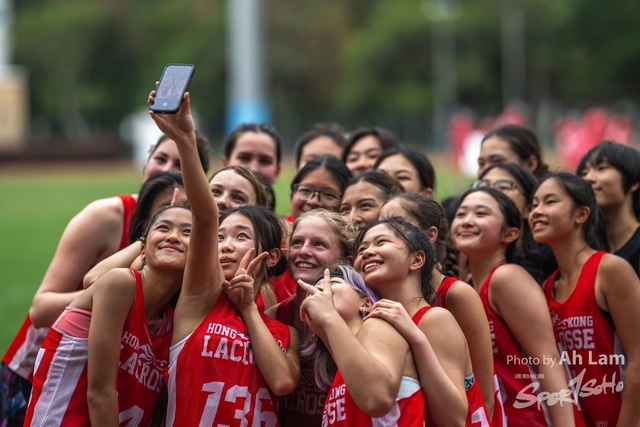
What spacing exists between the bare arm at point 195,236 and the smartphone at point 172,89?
0.11ft

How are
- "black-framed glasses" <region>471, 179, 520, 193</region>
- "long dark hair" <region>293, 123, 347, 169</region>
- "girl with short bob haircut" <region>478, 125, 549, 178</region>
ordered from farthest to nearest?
1. "long dark hair" <region>293, 123, 347, 169</region>
2. "girl with short bob haircut" <region>478, 125, 549, 178</region>
3. "black-framed glasses" <region>471, 179, 520, 193</region>

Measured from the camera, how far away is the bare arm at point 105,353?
310 cm

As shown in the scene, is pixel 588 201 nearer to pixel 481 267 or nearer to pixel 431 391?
pixel 481 267

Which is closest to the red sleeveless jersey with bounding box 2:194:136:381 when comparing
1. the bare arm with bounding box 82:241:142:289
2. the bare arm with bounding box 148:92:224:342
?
the bare arm with bounding box 82:241:142:289

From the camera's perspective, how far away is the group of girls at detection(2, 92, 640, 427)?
3004mm

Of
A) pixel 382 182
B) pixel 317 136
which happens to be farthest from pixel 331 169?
pixel 317 136

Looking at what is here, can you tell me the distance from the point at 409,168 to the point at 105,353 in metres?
2.30

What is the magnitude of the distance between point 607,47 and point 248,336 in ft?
171

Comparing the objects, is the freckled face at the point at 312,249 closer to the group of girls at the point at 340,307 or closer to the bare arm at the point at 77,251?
the group of girls at the point at 340,307

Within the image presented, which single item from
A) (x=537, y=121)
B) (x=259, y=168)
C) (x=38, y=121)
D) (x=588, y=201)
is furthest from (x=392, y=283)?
(x=38, y=121)

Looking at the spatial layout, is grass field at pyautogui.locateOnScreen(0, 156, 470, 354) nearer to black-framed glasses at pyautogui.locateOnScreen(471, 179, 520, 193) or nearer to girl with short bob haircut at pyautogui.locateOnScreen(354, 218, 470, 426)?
black-framed glasses at pyautogui.locateOnScreen(471, 179, 520, 193)

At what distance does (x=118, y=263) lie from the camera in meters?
3.62

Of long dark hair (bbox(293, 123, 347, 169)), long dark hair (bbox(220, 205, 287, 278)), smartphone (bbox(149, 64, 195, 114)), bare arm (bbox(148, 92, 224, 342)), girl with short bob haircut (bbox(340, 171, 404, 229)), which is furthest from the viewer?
long dark hair (bbox(293, 123, 347, 169))
